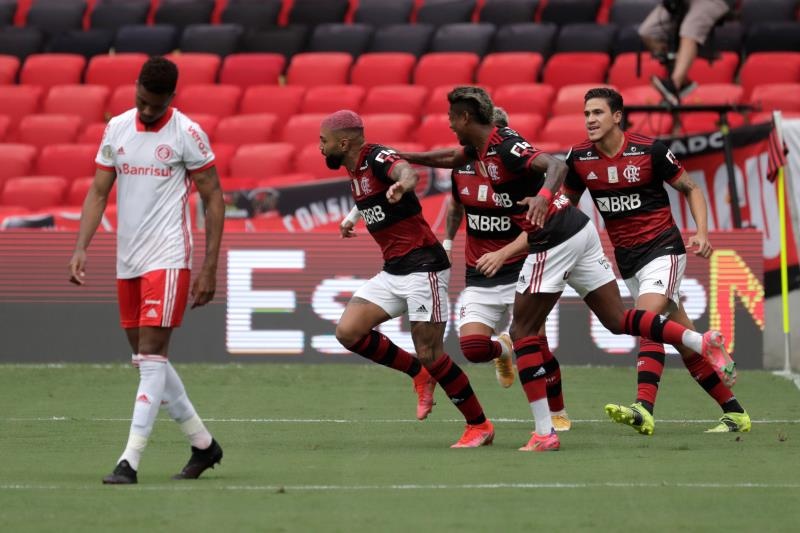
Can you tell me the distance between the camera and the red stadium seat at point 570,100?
60.2ft

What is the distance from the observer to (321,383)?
536 inches

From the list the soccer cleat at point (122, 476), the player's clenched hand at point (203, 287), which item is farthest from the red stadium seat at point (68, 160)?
the soccer cleat at point (122, 476)

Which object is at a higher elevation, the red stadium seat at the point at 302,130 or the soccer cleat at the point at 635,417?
the red stadium seat at the point at 302,130

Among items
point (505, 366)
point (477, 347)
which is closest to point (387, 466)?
point (477, 347)

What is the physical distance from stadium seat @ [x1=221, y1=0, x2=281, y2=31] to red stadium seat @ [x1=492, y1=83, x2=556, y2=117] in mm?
4584

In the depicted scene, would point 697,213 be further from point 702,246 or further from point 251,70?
point 251,70

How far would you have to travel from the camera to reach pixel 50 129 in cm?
1981

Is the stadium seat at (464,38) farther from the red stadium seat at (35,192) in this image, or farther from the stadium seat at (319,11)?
the red stadium seat at (35,192)

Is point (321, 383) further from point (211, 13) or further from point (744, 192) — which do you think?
point (211, 13)

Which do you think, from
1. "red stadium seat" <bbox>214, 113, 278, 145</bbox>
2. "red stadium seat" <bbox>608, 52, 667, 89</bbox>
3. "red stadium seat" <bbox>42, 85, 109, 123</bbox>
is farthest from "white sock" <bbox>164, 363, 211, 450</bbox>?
"red stadium seat" <bbox>42, 85, 109, 123</bbox>

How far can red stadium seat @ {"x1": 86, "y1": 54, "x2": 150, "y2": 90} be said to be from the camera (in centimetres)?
2081

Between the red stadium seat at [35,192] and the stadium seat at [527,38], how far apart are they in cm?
621

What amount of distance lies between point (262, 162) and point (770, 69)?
6.38 meters

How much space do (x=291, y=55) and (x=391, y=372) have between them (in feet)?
26.3
